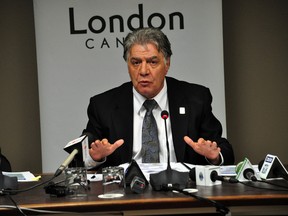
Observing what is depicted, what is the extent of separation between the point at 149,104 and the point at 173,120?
0.18 metres

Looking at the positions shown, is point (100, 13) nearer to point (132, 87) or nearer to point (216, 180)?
point (132, 87)

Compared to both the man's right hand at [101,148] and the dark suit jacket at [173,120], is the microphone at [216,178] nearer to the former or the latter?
the man's right hand at [101,148]

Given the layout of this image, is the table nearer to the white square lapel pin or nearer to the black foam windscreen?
the black foam windscreen

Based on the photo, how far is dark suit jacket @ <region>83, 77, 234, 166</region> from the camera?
119 inches

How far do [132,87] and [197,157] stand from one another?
63 cm

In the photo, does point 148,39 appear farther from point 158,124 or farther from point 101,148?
point 101,148

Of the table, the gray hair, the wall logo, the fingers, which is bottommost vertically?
the table

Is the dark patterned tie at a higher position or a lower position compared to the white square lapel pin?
lower

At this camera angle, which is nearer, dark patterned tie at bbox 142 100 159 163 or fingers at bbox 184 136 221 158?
fingers at bbox 184 136 221 158

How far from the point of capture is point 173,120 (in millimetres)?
3107

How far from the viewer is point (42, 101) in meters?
4.37

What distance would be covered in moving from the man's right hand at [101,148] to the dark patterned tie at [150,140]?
34 centimetres

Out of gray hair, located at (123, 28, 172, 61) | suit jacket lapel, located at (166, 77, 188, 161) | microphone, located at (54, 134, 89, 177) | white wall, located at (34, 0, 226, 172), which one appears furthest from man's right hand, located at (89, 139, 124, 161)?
white wall, located at (34, 0, 226, 172)

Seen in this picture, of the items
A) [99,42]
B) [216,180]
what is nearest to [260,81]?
[99,42]
